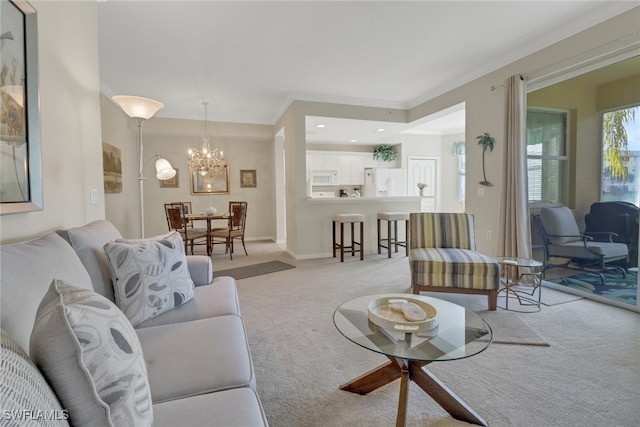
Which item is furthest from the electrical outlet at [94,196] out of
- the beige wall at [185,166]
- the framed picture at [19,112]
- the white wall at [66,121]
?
the beige wall at [185,166]

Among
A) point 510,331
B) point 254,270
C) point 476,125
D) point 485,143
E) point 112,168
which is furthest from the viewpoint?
point 112,168

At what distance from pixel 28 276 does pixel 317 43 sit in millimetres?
3113

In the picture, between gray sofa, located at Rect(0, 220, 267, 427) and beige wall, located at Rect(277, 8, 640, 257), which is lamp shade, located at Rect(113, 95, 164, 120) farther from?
beige wall, located at Rect(277, 8, 640, 257)

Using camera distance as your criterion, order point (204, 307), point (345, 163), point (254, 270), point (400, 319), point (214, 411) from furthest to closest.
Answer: point (345, 163) → point (254, 270) → point (204, 307) → point (400, 319) → point (214, 411)

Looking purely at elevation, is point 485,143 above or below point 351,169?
below

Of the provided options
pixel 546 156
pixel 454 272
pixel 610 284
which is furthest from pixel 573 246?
pixel 454 272

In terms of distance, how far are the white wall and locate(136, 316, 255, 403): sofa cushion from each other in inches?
31.5

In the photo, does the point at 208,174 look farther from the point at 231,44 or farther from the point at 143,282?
the point at 143,282

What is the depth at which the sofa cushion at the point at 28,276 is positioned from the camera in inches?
32.0

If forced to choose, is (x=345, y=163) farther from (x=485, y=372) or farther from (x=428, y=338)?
(x=428, y=338)

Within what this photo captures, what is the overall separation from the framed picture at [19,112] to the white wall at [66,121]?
0.10 m

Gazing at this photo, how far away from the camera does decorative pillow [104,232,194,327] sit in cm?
150

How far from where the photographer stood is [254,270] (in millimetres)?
4207

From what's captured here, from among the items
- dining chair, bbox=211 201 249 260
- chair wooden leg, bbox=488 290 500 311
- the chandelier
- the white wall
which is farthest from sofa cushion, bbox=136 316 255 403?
the chandelier
